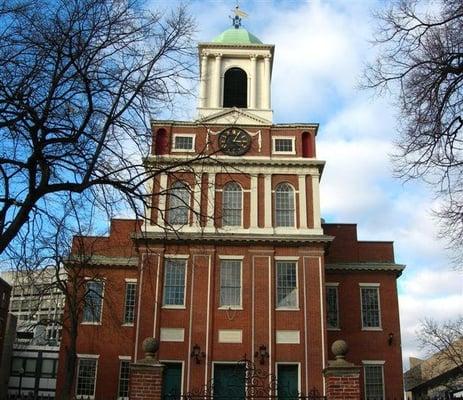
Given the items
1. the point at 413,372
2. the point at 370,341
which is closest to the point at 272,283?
the point at 370,341

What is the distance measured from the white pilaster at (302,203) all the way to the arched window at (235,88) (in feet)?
21.9

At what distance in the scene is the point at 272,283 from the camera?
98.8 ft

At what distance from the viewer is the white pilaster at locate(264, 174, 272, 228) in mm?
31312

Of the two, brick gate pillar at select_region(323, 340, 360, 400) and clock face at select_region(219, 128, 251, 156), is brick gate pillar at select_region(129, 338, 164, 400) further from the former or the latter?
clock face at select_region(219, 128, 251, 156)

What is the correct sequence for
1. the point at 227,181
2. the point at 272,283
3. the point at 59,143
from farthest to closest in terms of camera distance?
the point at 227,181
the point at 272,283
the point at 59,143

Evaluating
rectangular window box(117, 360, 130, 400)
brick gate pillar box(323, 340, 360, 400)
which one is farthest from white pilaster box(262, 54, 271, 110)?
brick gate pillar box(323, 340, 360, 400)

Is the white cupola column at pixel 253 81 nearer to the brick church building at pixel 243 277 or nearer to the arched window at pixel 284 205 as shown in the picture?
the brick church building at pixel 243 277

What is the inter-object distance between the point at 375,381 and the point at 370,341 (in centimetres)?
206

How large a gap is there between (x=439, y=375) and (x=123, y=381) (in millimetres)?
23121

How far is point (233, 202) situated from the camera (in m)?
32.0

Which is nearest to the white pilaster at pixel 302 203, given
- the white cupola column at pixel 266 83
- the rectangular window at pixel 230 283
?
the rectangular window at pixel 230 283

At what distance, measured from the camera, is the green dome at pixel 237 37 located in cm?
3748

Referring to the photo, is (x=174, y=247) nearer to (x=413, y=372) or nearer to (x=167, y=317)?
(x=167, y=317)

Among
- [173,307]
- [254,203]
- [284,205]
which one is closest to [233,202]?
[254,203]
